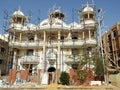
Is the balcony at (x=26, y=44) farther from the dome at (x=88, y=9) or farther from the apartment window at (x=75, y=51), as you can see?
the dome at (x=88, y=9)

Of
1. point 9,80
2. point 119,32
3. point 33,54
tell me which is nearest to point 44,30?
point 33,54

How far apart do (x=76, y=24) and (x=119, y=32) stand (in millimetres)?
8617

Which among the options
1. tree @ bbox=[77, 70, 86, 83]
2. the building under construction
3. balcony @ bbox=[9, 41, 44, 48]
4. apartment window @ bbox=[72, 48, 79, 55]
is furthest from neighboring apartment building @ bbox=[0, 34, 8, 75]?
tree @ bbox=[77, 70, 86, 83]

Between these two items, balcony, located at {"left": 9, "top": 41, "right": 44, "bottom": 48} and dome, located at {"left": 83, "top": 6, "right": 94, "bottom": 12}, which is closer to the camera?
balcony, located at {"left": 9, "top": 41, "right": 44, "bottom": 48}

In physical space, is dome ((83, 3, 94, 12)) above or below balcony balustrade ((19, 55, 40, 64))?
above

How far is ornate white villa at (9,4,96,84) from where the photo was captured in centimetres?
3156

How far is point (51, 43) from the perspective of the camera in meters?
32.7

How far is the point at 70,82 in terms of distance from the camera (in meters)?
24.2

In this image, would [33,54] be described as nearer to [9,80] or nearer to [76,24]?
[9,80]

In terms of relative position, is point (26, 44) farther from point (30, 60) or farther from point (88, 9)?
point (88, 9)

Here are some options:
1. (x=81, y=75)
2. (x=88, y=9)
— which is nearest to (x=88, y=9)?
(x=88, y=9)

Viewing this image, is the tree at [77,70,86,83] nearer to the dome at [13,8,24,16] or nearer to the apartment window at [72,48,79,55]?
the apartment window at [72,48,79,55]

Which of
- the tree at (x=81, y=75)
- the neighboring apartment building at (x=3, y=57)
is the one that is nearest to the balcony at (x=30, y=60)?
the neighboring apartment building at (x=3, y=57)

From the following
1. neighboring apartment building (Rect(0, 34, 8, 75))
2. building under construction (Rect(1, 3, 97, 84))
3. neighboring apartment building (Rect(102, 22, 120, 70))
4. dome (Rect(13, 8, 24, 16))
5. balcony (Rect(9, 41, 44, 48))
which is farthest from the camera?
dome (Rect(13, 8, 24, 16))
